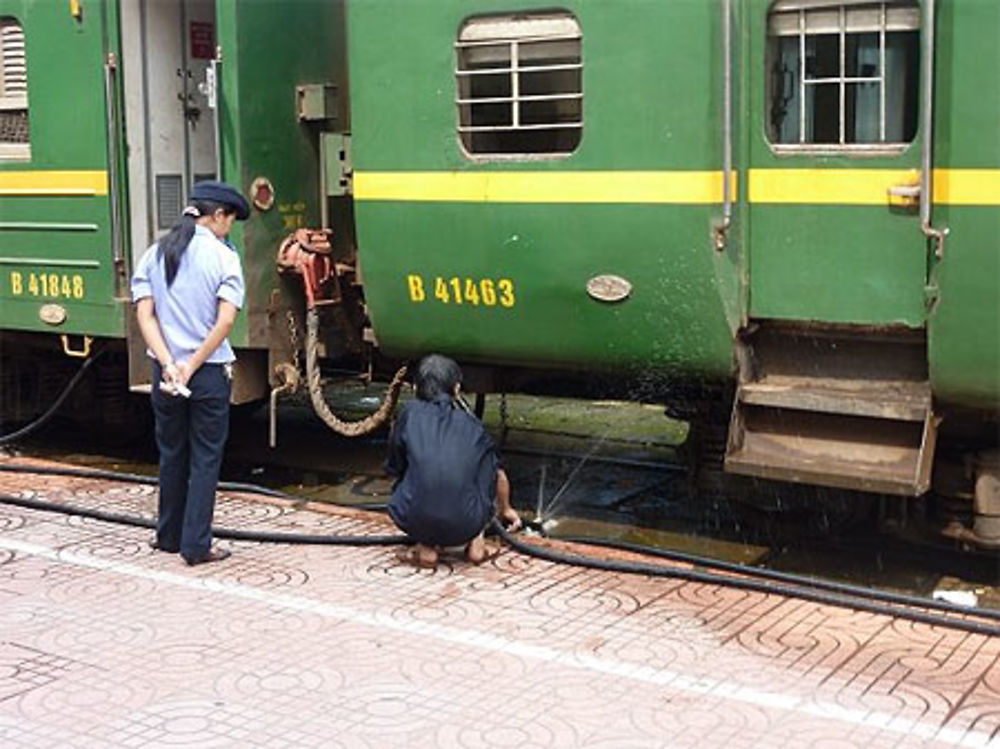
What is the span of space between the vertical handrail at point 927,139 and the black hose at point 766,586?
138cm

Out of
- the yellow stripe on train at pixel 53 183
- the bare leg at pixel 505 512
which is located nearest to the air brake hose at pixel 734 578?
the bare leg at pixel 505 512

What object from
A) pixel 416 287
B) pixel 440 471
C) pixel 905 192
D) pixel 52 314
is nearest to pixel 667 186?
pixel 905 192

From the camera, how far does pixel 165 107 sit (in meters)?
8.21

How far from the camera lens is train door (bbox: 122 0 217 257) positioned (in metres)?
7.98

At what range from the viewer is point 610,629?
5441 mm

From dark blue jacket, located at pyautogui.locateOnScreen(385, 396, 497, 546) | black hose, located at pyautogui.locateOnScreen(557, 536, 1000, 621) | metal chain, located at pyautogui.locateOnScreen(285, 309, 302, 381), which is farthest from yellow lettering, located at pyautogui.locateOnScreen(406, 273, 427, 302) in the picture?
black hose, located at pyautogui.locateOnScreen(557, 536, 1000, 621)

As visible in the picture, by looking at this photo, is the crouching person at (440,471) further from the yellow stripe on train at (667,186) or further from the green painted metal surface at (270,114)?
the green painted metal surface at (270,114)

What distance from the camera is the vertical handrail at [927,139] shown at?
18.1 feet

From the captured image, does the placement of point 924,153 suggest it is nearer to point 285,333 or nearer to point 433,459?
point 433,459

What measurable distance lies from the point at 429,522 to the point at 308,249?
205cm

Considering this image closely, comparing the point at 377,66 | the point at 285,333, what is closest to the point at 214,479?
the point at 285,333

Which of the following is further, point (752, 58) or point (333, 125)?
point (333, 125)

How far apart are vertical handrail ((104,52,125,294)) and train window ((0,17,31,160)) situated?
75 cm

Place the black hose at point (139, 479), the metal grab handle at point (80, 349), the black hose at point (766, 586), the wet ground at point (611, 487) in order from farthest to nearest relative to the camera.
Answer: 1. the metal grab handle at point (80, 349)
2. the black hose at point (139, 479)
3. the wet ground at point (611, 487)
4. the black hose at point (766, 586)
